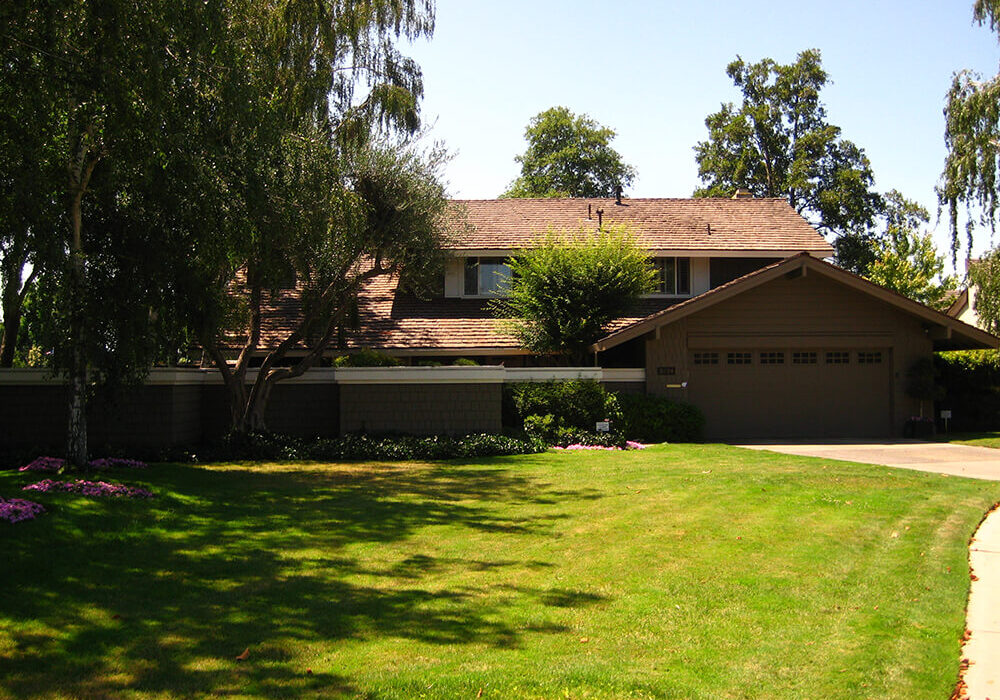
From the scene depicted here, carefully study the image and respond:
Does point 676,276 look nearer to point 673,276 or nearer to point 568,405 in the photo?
point 673,276

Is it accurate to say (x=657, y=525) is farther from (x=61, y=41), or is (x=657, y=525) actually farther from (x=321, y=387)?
(x=321, y=387)

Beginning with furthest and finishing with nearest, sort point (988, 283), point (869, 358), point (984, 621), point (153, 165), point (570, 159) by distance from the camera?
point (570, 159) → point (988, 283) → point (869, 358) → point (153, 165) → point (984, 621)

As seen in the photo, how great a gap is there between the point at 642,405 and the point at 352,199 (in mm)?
8780

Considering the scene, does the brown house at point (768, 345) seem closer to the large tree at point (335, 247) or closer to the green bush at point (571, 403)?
the green bush at point (571, 403)

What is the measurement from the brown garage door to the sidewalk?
501 inches

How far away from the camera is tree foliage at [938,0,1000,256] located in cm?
2300

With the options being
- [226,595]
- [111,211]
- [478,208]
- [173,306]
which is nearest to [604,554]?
[226,595]

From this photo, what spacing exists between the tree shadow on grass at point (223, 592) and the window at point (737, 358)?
39.1 ft

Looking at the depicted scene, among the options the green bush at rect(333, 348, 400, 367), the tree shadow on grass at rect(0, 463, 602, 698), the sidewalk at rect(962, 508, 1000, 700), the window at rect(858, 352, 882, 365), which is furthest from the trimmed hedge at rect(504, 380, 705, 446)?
the sidewalk at rect(962, 508, 1000, 700)

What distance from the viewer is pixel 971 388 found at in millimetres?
24438

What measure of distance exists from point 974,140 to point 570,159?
29178 millimetres

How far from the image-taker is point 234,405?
19.1 meters

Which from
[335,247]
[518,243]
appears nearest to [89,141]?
[335,247]

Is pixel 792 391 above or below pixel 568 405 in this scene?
above
